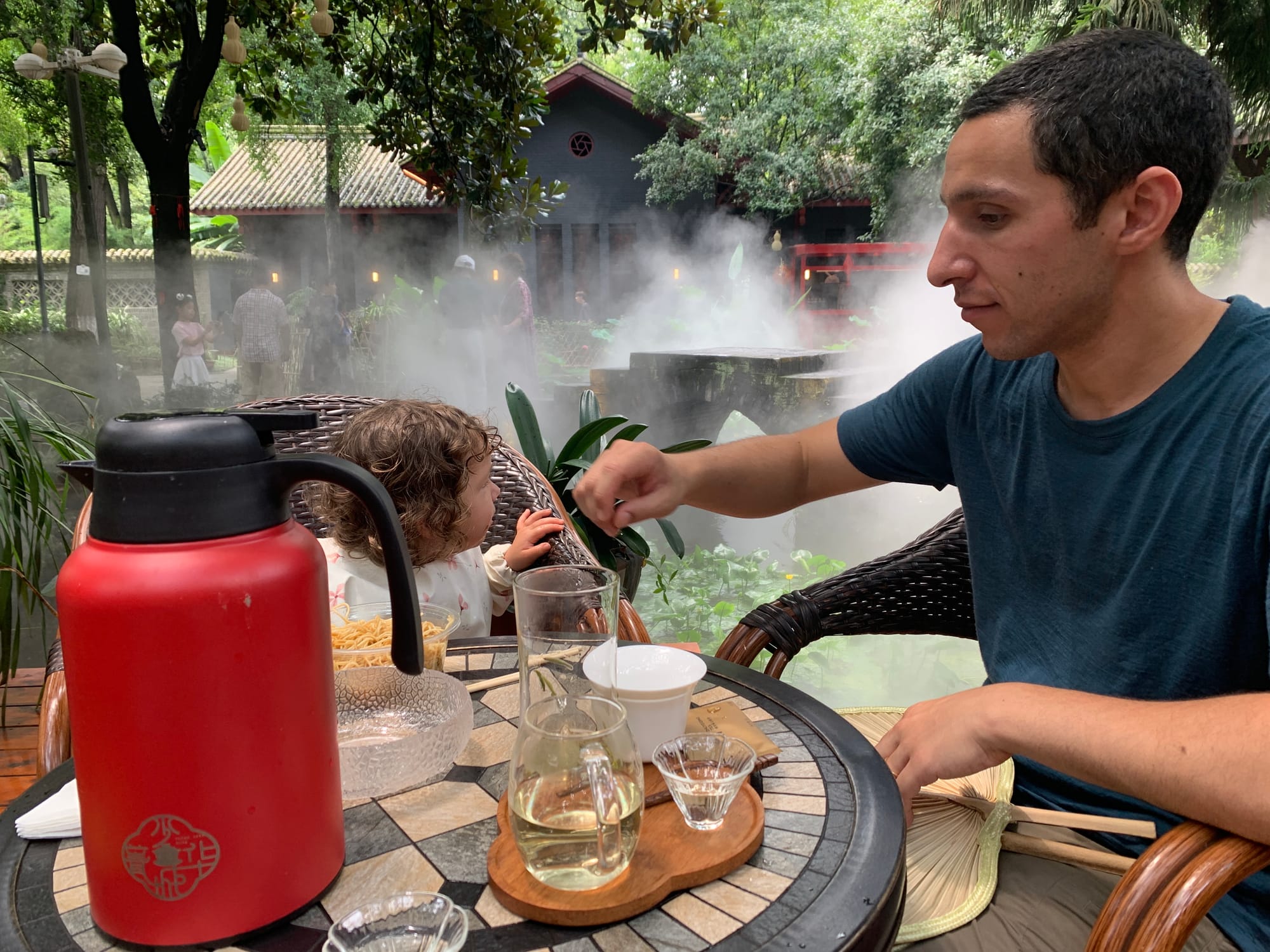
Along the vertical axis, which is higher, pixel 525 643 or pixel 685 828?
pixel 525 643

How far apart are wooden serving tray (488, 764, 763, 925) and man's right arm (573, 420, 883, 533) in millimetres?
543

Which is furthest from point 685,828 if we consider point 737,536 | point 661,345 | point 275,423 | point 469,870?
point 661,345

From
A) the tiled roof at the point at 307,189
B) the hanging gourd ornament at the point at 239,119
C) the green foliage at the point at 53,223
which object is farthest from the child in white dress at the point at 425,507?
the green foliage at the point at 53,223

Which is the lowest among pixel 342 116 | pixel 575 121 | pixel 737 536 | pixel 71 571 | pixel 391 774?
pixel 737 536

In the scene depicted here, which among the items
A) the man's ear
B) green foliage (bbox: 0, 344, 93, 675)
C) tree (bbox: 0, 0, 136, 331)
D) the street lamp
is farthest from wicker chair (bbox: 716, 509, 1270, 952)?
tree (bbox: 0, 0, 136, 331)

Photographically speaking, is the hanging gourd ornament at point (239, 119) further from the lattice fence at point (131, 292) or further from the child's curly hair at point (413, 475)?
the lattice fence at point (131, 292)

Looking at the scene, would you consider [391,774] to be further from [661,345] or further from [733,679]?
[661,345]

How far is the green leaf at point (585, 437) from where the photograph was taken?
3146 mm

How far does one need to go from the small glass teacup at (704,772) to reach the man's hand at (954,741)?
252 millimetres

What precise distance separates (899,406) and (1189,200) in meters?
0.54

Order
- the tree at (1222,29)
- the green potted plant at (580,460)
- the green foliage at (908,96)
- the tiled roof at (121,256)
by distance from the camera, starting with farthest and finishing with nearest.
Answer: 1. the tiled roof at (121,256)
2. the green foliage at (908,96)
3. the tree at (1222,29)
4. the green potted plant at (580,460)

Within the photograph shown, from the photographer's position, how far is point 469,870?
73 cm

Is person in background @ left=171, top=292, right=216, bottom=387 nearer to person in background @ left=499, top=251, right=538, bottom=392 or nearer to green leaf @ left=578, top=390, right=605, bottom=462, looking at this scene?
person in background @ left=499, top=251, right=538, bottom=392

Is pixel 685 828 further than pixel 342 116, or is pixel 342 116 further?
pixel 342 116
